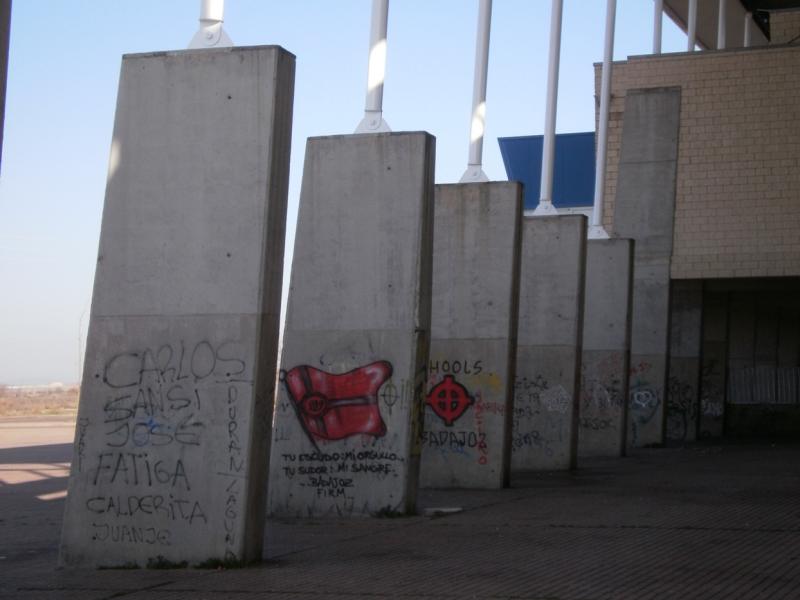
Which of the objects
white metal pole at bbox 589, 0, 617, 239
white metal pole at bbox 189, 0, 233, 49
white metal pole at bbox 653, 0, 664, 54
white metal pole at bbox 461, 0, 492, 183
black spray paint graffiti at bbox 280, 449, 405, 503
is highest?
white metal pole at bbox 653, 0, 664, 54

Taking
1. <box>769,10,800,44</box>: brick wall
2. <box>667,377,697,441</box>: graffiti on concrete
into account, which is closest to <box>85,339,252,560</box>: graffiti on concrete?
<box>667,377,697,441</box>: graffiti on concrete

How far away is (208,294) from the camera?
38.1ft

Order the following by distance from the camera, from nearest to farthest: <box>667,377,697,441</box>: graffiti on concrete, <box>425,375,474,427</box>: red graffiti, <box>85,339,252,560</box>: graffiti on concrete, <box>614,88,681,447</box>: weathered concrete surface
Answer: <box>85,339,252,560</box>: graffiti on concrete → <box>425,375,474,427</box>: red graffiti → <box>614,88,681,447</box>: weathered concrete surface → <box>667,377,697,441</box>: graffiti on concrete

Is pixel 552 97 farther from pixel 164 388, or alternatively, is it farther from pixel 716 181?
pixel 164 388

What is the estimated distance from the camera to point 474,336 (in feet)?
62.7

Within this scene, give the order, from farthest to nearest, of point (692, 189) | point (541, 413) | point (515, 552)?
point (692, 189)
point (541, 413)
point (515, 552)

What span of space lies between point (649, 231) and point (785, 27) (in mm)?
11030

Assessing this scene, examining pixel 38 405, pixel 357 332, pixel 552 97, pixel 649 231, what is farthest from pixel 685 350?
pixel 38 405

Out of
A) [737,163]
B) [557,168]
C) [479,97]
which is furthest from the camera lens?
[557,168]

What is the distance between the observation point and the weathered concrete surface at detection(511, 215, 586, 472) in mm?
23266

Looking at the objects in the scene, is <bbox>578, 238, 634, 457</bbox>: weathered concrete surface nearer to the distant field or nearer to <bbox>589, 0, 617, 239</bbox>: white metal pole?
<bbox>589, 0, 617, 239</bbox>: white metal pole

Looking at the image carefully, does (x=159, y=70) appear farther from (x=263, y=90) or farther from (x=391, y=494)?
(x=391, y=494)

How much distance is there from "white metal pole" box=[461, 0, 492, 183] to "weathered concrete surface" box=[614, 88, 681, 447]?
11511 millimetres

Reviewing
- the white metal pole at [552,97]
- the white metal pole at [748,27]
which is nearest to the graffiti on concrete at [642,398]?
the white metal pole at [552,97]
